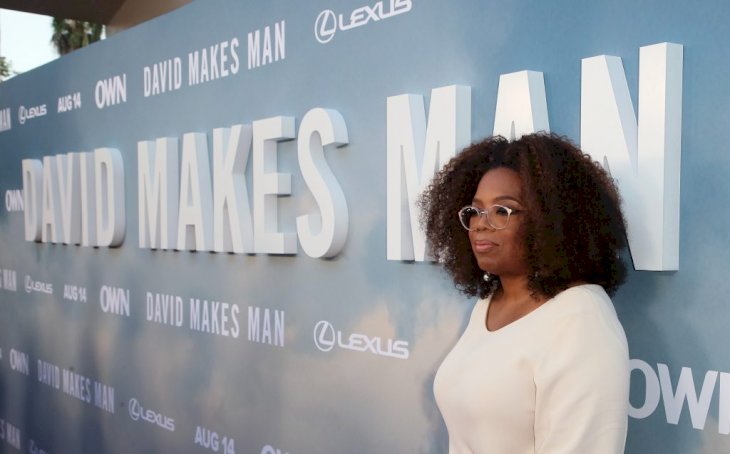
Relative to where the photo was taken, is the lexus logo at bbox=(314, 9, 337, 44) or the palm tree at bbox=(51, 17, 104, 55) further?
the palm tree at bbox=(51, 17, 104, 55)

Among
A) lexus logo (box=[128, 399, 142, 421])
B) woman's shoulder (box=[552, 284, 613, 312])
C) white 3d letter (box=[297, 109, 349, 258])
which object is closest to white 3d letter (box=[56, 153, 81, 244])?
lexus logo (box=[128, 399, 142, 421])

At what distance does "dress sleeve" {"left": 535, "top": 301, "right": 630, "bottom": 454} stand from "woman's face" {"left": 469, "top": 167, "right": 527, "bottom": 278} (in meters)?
0.23

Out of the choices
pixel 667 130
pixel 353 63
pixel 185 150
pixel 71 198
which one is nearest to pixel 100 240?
pixel 71 198

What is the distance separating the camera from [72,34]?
25.8m

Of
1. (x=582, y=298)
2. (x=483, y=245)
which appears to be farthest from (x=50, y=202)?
(x=582, y=298)

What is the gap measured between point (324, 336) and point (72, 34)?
2515 centimetres

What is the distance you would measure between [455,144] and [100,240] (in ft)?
8.54

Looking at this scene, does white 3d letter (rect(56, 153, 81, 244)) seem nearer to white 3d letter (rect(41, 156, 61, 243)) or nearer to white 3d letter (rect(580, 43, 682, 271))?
white 3d letter (rect(41, 156, 61, 243))

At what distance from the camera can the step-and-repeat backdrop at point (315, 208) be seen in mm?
1931

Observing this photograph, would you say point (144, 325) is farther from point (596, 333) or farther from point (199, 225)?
point (596, 333)

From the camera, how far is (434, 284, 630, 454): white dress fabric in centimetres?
150

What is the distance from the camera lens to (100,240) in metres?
4.45

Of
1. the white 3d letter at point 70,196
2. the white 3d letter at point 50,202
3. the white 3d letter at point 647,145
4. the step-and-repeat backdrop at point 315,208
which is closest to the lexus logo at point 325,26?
the step-and-repeat backdrop at point 315,208

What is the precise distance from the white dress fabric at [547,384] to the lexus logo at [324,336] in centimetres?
126
